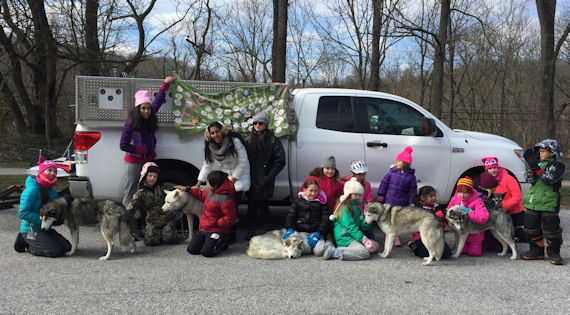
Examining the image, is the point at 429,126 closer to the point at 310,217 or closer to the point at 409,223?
the point at 409,223

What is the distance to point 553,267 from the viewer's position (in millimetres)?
4867

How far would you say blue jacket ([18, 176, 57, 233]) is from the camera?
483 cm

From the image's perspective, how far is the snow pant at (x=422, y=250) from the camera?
5.13 metres

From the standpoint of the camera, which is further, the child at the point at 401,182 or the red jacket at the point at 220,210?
the child at the point at 401,182

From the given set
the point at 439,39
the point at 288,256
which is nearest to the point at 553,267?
the point at 288,256

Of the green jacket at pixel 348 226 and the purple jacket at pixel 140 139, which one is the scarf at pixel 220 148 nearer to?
the purple jacket at pixel 140 139

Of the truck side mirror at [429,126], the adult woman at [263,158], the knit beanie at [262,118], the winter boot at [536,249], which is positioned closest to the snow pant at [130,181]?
the adult woman at [263,158]

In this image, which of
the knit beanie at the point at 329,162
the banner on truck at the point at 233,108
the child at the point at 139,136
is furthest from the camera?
the banner on truck at the point at 233,108

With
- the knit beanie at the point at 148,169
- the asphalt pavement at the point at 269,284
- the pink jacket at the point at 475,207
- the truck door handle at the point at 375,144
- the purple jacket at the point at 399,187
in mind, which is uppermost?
the truck door handle at the point at 375,144

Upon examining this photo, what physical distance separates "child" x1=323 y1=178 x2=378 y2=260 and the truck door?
948 mm

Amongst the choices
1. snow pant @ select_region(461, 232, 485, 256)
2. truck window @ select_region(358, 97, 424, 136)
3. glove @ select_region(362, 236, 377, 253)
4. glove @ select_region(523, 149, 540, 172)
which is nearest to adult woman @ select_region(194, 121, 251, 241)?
glove @ select_region(362, 236, 377, 253)

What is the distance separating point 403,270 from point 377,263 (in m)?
0.34

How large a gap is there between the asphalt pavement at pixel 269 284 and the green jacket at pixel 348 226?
0.32 m

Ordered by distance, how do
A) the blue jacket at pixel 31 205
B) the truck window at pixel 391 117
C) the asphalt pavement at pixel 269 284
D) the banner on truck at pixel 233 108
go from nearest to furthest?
1. the asphalt pavement at pixel 269 284
2. the blue jacket at pixel 31 205
3. the banner on truck at pixel 233 108
4. the truck window at pixel 391 117
